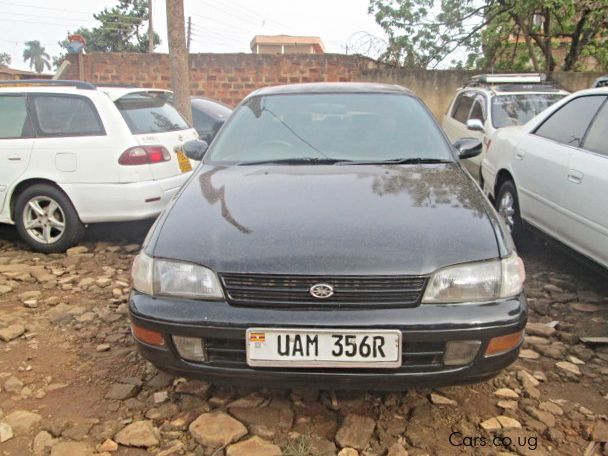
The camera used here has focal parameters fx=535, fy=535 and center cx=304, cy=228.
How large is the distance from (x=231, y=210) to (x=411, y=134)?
135 centimetres

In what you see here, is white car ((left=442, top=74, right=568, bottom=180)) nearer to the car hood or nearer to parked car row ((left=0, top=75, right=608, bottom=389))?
parked car row ((left=0, top=75, right=608, bottom=389))

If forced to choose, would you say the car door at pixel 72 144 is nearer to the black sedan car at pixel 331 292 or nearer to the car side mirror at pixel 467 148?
the black sedan car at pixel 331 292

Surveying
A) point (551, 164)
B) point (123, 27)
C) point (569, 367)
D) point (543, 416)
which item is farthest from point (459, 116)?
point (123, 27)

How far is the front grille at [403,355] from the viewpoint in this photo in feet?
6.57

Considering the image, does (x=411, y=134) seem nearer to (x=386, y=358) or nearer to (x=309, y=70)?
(x=386, y=358)

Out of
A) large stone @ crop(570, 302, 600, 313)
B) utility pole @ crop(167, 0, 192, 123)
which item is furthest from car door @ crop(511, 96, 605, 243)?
utility pole @ crop(167, 0, 192, 123)

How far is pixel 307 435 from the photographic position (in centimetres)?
221

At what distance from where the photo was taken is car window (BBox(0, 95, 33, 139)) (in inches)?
184

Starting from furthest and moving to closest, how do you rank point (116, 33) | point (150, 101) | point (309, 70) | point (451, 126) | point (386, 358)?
point (116, 33) → point (309, 70) → point (451, 126) → point (150, 101) → point (386, 358)

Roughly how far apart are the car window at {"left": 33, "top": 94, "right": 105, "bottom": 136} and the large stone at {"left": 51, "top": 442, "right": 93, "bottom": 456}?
2.99 m

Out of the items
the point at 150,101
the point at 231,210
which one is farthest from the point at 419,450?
the point at 150,101

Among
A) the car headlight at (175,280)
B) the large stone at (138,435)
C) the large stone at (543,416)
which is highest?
the car headlight at (175,280)

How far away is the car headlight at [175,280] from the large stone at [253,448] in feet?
2.02

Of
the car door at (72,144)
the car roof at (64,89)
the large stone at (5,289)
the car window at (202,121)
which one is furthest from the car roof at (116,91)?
the car window at (202,121)
